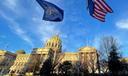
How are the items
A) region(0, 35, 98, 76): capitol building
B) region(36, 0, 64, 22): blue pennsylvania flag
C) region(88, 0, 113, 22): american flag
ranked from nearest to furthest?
region(88, 0, 113, 22): american flag, region(36, 0, 64, 22): blue pennsylvania flag, region(0, 35, 98, 76): capitol building

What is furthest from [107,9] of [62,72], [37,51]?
[37,51]

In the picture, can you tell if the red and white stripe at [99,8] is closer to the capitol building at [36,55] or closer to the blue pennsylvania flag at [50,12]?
the blue pennsylvania flag at [50,12]

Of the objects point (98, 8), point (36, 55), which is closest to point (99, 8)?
point (98, 8)

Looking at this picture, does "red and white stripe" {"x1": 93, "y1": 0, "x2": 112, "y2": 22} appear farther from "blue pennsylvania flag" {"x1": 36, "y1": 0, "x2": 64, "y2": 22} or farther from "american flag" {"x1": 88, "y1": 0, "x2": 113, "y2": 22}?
"blue pennsylvania flag" {"x1": 36, "y1": 0, "x2": 64, "y2": 22}

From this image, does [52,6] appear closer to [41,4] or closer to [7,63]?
[41,4]

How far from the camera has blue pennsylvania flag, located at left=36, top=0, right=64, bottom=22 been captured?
20.0 m

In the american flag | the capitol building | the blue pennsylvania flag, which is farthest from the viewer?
the capitol building

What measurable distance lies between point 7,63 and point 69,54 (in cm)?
3240

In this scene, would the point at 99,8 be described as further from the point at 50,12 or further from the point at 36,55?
the point at 36,55

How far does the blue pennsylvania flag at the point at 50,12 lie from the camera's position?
2003 centimetres

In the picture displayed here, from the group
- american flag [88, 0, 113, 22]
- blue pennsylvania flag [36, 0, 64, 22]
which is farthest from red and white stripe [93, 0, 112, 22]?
blue pennsylvania flag [36, 0, 64, 22]

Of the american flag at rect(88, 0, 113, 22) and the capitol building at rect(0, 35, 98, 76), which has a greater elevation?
the capitol building at rect(0, 35, 98, 76)

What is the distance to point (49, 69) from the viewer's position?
51469 mm

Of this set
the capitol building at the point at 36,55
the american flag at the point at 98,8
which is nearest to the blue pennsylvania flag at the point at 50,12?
the american flag at the point at 98,8
